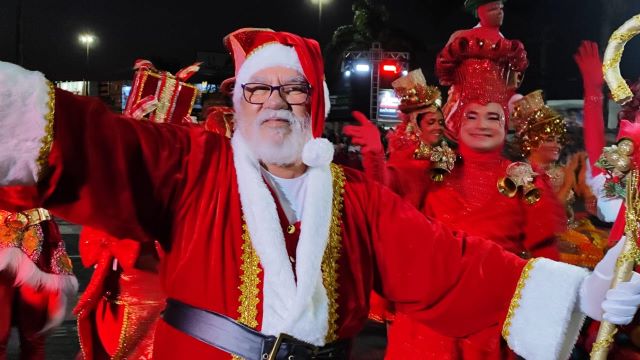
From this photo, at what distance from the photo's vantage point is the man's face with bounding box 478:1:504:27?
16.7 ft

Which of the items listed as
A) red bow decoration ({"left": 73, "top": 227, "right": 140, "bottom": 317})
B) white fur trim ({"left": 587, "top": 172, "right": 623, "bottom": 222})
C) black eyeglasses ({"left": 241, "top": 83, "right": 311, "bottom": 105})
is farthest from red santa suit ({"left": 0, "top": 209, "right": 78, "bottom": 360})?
white fur trim ({"left": 587, "top": 172, "right": 623, "bottom": 222})

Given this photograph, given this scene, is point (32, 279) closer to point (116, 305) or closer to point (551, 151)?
point (116, 305)

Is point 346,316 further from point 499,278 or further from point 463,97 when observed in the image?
point 463,97

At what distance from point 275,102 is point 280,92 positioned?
0.06 metres

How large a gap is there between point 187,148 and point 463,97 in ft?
9.42

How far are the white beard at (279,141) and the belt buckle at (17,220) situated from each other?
93.4 inches

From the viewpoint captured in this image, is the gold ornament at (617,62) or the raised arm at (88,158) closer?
the raised arm at (88,158)

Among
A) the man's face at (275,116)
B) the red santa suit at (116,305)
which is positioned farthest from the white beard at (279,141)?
the red santa suit at (116,305)

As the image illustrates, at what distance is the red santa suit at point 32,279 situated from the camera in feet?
14.0

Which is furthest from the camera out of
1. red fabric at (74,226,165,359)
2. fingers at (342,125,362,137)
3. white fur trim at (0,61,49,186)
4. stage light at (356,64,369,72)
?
stage light at (356,64,369,72)

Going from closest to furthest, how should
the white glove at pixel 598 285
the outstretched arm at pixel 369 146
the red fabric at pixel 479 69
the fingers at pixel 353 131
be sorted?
1. the white glove at pixel 598 285
2. the red fabric at pixel 479 69
3. the outstretched arm at pixel 369 146
4. the fingers at pixel 353 131

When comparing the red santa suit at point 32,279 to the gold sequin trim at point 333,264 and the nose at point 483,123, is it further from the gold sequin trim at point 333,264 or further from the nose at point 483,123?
the nose at point 483,123

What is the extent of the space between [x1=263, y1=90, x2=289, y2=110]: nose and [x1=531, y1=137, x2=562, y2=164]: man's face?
3.65 m

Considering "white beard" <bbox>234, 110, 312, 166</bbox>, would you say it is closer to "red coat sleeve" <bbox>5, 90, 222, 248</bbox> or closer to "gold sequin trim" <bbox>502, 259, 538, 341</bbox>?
"red coat sleeve" <bbox>5, 90, 222, 248</bbox>
